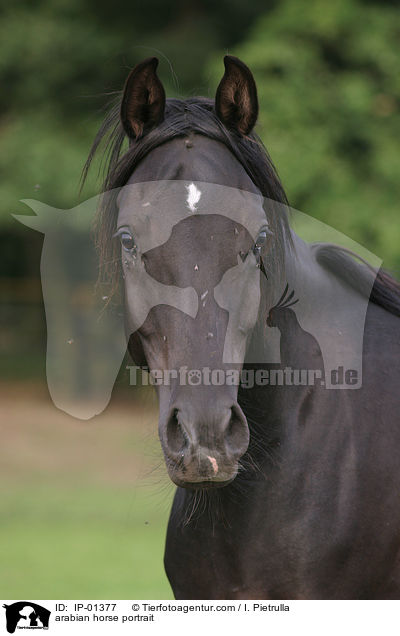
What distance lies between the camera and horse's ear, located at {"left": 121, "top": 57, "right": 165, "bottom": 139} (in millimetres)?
2699

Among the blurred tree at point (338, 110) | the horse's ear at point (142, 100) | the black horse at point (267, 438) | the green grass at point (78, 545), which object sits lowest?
the green grass at point (78, 545)

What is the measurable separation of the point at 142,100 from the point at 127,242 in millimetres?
556

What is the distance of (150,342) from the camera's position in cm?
263

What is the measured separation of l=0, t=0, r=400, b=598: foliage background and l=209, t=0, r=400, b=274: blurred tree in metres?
0.02

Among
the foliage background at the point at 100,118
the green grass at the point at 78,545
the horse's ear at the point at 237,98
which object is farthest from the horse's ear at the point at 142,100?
the foliage background at the point at 100,118

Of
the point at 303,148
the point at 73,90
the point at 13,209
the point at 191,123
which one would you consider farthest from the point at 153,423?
the point at 73,90

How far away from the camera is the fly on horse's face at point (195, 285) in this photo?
226 centimetres

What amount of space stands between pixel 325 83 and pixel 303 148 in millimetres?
1137

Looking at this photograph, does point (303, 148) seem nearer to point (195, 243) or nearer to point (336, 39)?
point (336, 39)

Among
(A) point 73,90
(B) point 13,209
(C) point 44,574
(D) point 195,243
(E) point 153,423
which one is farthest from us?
(A) point 73,90
